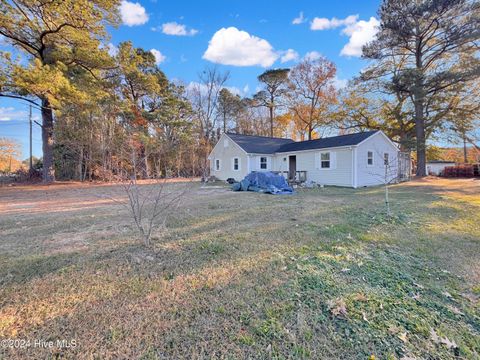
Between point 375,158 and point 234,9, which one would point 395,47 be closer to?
point 375,158

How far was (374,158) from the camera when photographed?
45.6 ft

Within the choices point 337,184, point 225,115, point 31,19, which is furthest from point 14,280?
point 225,115

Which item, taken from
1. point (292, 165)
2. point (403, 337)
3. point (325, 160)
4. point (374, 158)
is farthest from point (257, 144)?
point (403, 337)

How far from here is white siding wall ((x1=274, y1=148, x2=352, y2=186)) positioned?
12953 mm

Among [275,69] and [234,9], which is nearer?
[234,9]

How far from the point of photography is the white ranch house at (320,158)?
12969mm

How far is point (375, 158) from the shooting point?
14.0 meters

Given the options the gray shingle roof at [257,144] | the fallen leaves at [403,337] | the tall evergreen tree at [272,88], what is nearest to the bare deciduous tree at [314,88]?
the tall evergreen tree at [272,88]

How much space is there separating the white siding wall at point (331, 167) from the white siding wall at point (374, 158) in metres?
0.53

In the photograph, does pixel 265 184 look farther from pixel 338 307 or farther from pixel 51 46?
pixel 51 46

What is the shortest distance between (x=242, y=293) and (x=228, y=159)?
1577 centimetres

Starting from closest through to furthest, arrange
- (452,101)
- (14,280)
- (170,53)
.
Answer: (14,280), (452,101), (170,53)

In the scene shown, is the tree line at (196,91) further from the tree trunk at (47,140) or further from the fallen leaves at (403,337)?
the fallen leaves at (403,337)

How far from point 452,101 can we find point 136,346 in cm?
2330
